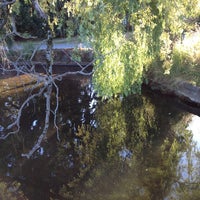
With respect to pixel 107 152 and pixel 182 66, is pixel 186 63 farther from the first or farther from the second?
pixel 107 152

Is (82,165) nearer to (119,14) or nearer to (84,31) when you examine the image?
(84,31)

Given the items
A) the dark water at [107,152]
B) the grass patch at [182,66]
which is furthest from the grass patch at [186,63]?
the dark water at [107,152]

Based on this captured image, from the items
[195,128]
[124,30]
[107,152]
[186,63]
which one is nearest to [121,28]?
[124,30]

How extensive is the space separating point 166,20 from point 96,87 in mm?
2006

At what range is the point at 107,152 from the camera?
6.04 m

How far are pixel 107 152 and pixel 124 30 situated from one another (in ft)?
7.69

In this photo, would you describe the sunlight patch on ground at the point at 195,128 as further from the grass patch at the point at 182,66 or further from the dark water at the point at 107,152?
the grass patch at the point at 182,66

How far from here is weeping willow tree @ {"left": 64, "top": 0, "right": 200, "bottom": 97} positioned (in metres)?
5.36

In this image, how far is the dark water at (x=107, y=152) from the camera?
16.2 feet

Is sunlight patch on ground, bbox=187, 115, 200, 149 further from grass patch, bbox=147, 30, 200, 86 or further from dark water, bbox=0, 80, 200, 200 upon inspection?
grass patch, bbox=147, 30, 200, 86

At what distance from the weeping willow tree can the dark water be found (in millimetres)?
824

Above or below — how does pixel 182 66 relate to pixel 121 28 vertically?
below

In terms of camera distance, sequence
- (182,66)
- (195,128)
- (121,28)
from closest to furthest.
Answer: (121,28)
(195,128)
(182,66)

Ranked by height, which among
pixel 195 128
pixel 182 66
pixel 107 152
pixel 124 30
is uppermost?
pixel 124 30
